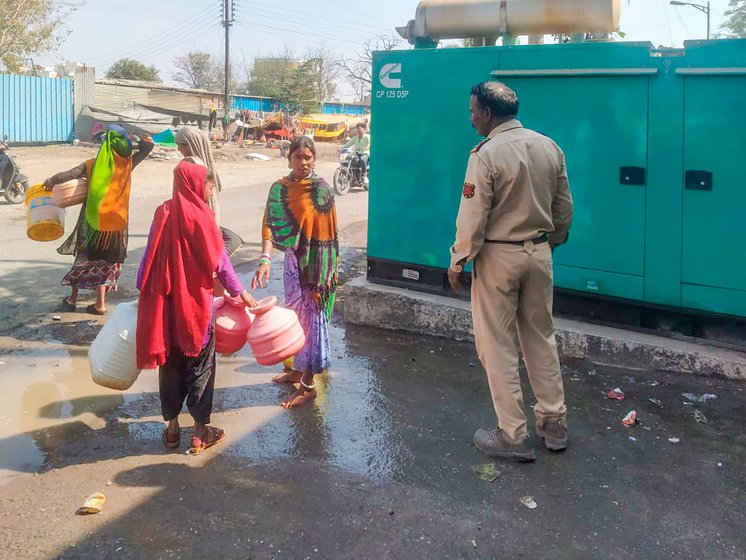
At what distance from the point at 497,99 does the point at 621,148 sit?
1.61 meters

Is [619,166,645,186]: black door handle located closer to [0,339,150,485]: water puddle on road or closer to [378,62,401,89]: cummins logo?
[378,62,401,89]: cummins logo

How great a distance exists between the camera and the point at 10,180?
11.9m

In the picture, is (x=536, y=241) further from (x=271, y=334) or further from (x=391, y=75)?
(x=391, y=75)

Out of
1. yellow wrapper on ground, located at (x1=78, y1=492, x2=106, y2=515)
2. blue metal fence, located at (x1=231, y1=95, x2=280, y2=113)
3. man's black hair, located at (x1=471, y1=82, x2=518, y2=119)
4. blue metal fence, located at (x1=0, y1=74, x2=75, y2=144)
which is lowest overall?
yellow wrapper on ground, located at (x1=78, y1=492, x2=106, y2=515)

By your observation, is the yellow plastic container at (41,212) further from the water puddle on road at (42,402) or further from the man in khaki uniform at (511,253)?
the man in khaki uniform at (511,253)

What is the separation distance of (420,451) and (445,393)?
0.86 meters

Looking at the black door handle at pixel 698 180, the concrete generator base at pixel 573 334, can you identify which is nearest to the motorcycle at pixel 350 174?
the concrete generator base at pixel 573 334

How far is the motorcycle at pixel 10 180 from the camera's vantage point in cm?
1191

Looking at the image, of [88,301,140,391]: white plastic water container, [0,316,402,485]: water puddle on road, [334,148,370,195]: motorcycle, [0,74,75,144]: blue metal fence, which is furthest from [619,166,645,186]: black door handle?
[0,74,75,144]: blue metal fence

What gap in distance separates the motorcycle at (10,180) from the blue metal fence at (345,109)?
131ft

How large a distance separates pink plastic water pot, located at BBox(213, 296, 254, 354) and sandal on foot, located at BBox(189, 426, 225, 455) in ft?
1.50

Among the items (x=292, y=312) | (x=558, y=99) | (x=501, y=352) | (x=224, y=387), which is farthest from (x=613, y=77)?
(x=224, y=387)

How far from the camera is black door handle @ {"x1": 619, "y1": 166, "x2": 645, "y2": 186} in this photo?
15.0 ft

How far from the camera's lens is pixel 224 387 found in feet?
14.8
